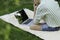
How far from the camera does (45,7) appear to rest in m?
4.29

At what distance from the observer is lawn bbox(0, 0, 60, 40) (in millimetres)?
4258

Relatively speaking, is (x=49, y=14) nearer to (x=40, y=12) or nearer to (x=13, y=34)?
(x=40, y=12)

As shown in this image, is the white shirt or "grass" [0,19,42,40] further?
the white shirt

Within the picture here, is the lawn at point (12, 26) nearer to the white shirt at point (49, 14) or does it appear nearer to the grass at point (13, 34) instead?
the grass at point (13, 34)

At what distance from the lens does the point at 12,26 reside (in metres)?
4.71

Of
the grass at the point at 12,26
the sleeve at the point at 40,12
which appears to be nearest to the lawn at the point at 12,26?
the grass at the point at 12,26

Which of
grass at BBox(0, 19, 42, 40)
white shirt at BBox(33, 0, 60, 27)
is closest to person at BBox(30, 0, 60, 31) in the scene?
white shirt at BBox(33, 0, 60, 27)

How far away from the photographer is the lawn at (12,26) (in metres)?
4.26

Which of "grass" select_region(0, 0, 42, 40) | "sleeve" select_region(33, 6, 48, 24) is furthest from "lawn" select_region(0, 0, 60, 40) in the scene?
"sleeve" select_region(33, 6, 48, 24)

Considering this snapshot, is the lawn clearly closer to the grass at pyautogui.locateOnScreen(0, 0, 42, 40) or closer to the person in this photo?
the grass at pyautogui.locateOnScreen(0, 0, 42, 40)

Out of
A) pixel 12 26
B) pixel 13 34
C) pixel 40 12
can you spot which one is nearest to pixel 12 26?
pixel 12 26

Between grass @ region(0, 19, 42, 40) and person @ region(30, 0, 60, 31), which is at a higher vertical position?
person @ region(30, 0, 60, 31)

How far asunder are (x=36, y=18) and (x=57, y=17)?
340 mm

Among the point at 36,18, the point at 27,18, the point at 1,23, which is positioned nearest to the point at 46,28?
the point at 36,18
